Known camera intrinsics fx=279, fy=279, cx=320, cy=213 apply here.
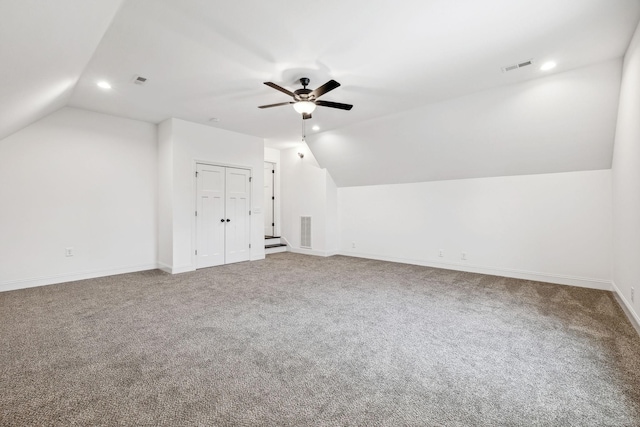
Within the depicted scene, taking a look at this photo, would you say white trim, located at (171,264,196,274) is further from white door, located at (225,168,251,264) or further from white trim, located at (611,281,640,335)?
white trim, located at (611,281,640,335)

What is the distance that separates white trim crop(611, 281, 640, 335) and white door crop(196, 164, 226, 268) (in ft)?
19.4

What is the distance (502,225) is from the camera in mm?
4809

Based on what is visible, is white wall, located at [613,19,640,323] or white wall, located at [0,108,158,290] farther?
white wall, located at [0,108,158,290]

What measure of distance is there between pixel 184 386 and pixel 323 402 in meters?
0.94

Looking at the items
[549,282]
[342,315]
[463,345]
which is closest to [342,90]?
[342,315]

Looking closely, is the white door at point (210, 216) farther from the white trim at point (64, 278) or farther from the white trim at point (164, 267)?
the white trim at point (64, 278)

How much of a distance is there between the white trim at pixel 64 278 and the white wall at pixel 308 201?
3507mm

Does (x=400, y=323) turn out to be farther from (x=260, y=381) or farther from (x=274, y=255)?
(x=274, y=255)

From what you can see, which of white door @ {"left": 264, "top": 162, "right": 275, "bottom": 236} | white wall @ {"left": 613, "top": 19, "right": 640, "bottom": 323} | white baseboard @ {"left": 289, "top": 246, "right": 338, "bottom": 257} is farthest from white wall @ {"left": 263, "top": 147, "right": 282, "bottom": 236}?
white wall @ {"left": 613, "top": 19, "right": 640, "bottom": 323}

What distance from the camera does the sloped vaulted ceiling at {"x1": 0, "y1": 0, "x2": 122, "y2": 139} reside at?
1.73 metres

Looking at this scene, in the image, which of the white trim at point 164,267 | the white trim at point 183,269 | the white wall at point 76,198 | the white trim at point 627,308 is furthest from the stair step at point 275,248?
the white trim at point 627,308

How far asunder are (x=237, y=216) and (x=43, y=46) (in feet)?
13.4

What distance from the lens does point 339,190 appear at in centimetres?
717

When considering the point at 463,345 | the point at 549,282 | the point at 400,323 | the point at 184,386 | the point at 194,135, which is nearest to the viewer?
the point at 184,386
